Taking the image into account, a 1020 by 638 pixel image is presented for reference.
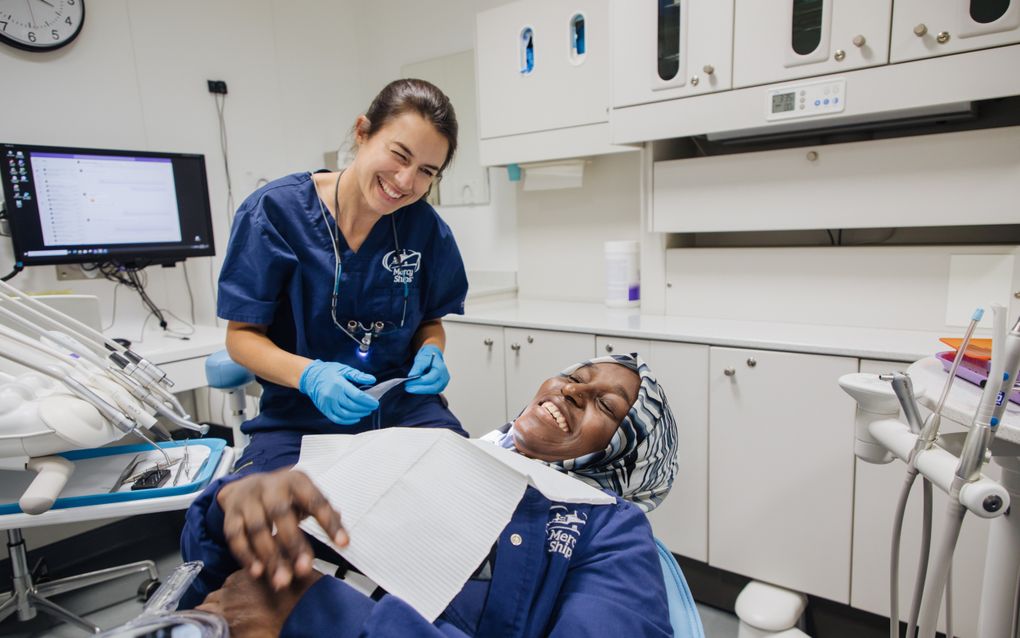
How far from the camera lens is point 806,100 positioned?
5.50ft

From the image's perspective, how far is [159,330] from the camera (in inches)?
104

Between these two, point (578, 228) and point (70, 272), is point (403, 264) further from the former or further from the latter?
point (70, 272)

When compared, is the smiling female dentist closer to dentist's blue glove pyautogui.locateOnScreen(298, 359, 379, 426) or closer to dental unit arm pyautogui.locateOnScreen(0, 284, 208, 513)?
dentist's blue glove pyautogui.locateOnScreen(298, 359, 379, 426)

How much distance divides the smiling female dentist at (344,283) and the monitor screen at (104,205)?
1365 millimetres

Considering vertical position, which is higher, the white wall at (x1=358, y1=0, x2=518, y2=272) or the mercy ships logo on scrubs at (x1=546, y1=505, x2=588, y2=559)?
the white wall at (x1=358, y1=0, x2=518, y2=272)

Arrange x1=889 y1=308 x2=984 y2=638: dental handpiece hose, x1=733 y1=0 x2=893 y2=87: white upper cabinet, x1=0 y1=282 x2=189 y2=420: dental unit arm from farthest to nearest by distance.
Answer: x1=733 y1=0 x2=893 y2=87: white upper cabinet < x1=0 y1=282 x2=189 y2=420: dental unit arm < x1=889 y1=308 x2=984 y2=638: dental handpiece hose

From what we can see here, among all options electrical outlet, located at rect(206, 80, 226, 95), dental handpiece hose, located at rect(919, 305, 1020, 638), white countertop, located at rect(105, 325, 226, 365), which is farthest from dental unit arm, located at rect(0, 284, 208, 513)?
electrical outlet, located at rect(206, 80, 226, 95)

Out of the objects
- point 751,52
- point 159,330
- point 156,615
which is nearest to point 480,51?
point 751,52

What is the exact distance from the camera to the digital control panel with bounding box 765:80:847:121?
1635 millimetres

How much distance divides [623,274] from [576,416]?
4.16 ft

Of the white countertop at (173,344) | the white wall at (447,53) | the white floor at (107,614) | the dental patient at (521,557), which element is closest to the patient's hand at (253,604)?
the dental patient at (521,557)

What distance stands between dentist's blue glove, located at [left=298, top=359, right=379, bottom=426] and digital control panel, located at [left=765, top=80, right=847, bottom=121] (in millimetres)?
1423

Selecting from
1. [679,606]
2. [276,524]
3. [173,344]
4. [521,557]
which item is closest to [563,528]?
[521,557]

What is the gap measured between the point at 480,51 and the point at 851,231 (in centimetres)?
163
